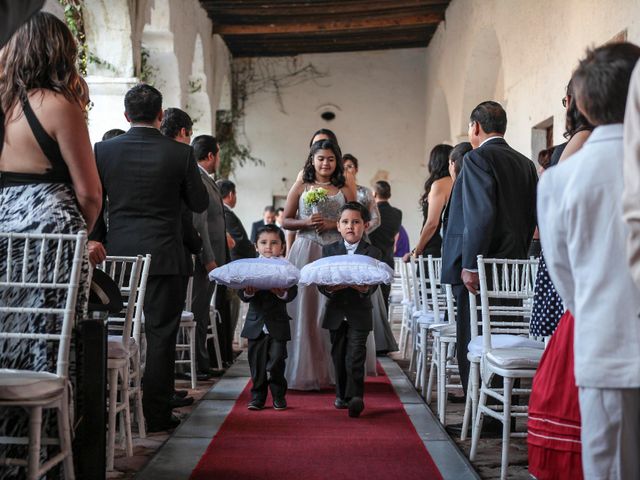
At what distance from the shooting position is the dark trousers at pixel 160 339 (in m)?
4.06

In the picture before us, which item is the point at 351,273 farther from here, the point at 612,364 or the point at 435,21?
the point at 435,21

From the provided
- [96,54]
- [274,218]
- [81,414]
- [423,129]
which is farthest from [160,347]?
[423,129]

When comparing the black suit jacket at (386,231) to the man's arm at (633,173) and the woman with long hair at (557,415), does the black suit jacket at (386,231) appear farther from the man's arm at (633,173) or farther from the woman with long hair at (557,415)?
the man's arm at (633,173)

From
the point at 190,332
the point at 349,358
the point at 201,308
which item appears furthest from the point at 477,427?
the point at 201,308

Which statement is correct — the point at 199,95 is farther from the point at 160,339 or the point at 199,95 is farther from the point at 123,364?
the point at 123,364

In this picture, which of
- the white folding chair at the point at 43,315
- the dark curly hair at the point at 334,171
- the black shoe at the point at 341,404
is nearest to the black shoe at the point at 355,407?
the black shoe at the point at 341,404

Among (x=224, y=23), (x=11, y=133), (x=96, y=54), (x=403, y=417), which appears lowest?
(x=403, y=417)

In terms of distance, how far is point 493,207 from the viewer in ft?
13.5

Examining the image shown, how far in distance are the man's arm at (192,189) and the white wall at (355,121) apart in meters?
12.0

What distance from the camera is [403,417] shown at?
14.9ft

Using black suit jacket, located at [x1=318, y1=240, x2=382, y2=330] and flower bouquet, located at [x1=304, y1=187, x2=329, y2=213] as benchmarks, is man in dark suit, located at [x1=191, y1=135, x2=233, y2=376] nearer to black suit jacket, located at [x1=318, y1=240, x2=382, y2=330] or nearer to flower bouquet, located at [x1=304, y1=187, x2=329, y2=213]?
flower bouquet, located at [x1=304, y1=187, x2=329, y2=213]

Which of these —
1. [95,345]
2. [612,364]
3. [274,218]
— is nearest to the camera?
[612,364]

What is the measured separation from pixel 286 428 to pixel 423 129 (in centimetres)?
1253

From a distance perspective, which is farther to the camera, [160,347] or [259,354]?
[259,354]
